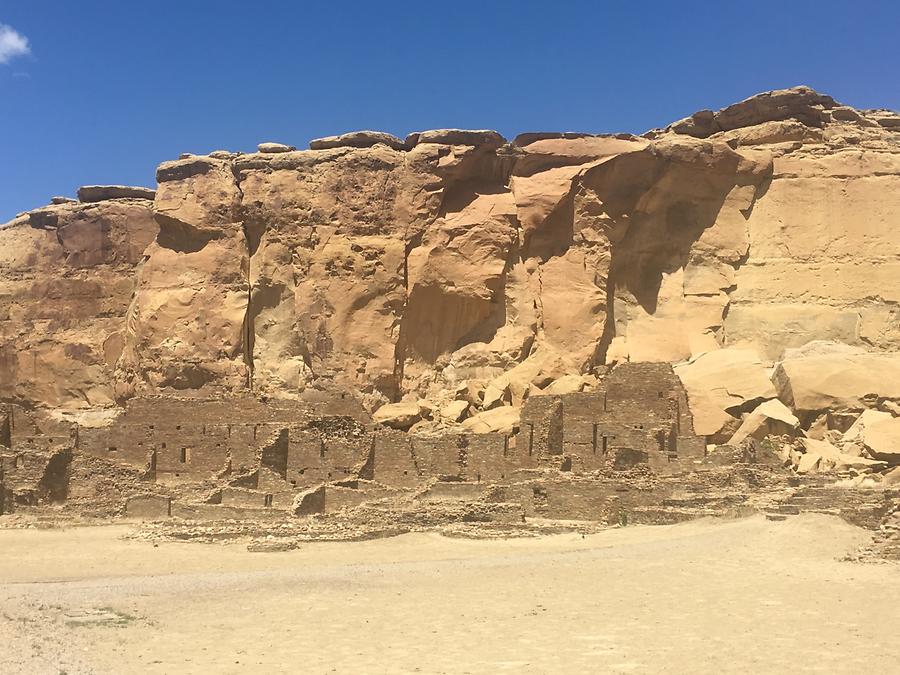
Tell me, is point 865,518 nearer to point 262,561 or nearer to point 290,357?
point 262,561

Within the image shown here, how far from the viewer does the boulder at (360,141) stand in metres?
47.1

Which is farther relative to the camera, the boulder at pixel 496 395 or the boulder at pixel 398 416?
the boulder at pixel 398 416

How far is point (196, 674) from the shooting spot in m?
11.4

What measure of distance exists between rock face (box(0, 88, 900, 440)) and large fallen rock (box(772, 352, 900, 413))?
5347 mm

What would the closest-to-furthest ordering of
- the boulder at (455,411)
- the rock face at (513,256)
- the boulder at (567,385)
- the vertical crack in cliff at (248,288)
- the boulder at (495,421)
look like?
1. the boulder at (495,421)
2. the boulder at (567,385)
3. the boulder at (455,411)
4. the rock face at (513,256)
5. the vertical crack in cliff at (248,288)

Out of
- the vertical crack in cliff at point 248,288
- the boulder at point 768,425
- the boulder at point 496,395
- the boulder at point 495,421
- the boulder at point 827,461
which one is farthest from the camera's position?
the vertical crack in cliff at point 248,288

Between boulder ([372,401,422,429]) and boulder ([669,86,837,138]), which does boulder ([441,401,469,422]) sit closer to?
boulder ([372,401,422,429])

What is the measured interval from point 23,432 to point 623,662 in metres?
30.7

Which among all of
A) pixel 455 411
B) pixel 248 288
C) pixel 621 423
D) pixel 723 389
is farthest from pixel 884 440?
pixel 248 288

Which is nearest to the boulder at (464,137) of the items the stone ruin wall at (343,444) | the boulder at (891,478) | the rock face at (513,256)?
the rock face at (513,256)

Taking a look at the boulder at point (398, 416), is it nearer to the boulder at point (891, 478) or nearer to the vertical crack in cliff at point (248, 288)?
the vertical crack in cliff at point (248, 288)

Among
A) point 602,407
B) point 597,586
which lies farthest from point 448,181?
point 597,586

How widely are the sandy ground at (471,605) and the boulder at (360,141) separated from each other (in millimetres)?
28425

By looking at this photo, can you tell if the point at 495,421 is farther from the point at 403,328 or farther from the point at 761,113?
the point at 761,113
